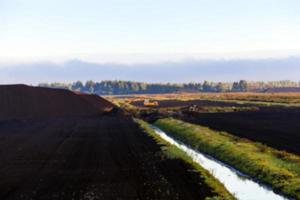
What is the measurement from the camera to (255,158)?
30.3m

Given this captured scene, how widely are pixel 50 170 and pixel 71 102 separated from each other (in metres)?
71.5

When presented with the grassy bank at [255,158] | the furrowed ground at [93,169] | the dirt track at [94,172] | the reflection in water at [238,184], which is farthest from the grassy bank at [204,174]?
the grassy bank at [255,158]

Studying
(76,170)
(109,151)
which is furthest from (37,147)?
(76,170)

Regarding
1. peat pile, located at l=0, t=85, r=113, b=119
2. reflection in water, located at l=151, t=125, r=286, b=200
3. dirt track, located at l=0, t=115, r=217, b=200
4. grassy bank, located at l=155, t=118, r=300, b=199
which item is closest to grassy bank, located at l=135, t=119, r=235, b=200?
dirt track, located at l=0, t=115, r=217, b=200

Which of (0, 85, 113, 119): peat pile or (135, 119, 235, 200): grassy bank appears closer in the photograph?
(135, 119, 235, 200): grassy bank

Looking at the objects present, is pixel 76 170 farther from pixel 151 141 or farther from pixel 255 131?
pixel 255 131

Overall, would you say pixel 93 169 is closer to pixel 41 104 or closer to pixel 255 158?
pixel 255 158

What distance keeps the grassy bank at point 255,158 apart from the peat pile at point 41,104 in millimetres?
48071

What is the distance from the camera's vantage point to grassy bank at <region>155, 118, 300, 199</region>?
2395 centimetres

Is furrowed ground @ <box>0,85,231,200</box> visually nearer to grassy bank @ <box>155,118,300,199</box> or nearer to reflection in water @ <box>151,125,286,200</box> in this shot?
reflection in water @ <box>151,125,286,200</box>

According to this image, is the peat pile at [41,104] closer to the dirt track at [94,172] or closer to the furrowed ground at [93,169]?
the furrowed ground at [93,169]

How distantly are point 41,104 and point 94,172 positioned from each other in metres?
69.3

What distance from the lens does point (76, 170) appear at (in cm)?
2759

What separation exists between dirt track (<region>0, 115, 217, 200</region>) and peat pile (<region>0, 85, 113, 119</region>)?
152 feet
